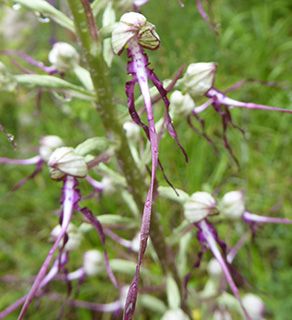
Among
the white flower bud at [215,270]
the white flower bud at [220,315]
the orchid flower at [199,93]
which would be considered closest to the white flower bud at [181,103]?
the orchid flower at [199,93]

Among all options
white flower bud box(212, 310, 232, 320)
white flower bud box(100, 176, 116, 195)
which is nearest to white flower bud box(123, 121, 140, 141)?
white flower bud box(100, 176, 116, 195)

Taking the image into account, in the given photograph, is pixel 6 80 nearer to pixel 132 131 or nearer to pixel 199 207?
pixel 132 131

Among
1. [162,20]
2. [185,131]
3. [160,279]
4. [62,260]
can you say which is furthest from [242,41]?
[62,260]

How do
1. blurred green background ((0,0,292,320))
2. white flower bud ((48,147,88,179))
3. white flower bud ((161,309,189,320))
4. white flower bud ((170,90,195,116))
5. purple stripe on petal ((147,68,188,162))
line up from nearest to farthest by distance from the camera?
purple stripe on petal ((147,68,188,162)), white flower bud ((48,147,88,179)), white flower bud ((170,90,195,116)), white flower bud ((161,309,189,320)), blurred green background ((0,0,292,320))

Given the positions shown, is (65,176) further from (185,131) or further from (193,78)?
(185,131)

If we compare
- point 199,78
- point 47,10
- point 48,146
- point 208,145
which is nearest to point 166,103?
point 199,78

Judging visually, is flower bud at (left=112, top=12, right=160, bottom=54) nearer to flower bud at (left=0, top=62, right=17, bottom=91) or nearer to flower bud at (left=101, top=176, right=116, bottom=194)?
flower bud at (left=0, top=62, right=17, bottom=91)

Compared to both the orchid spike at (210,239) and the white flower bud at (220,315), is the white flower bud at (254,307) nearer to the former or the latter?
the white flower bud at (220,315)

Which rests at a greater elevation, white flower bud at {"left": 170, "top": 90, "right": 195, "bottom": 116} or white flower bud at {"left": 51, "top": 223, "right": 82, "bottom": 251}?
white flower bud at {"left": 170, "top": 90, "right": 195, "bottom": 116}
